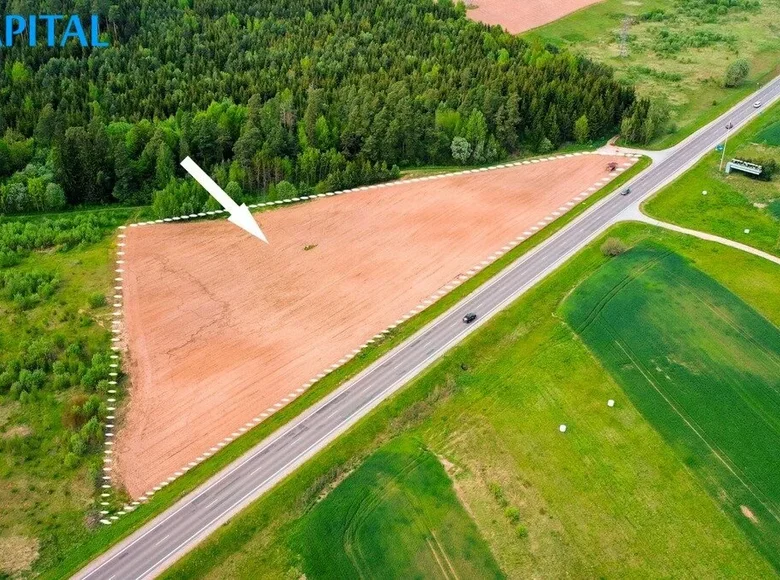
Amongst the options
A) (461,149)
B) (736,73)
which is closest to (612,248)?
(461,149)

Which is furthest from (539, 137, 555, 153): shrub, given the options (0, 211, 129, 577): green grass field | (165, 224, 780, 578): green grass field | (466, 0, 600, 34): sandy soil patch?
(0, 211, 129, 577): green grass field

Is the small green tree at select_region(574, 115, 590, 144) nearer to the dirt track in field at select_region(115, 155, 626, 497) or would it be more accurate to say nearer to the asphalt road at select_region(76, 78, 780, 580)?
the dirt track in field at select_region(115, 155, 626, 497)

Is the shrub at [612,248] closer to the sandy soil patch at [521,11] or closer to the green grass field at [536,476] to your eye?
the green grass field at [536,476]

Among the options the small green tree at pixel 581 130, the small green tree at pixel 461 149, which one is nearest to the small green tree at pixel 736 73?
the small green tree at pixel 581 130

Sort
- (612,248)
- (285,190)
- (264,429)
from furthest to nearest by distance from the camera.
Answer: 1. (285,190)
2. (612,248)
3. (264,429)

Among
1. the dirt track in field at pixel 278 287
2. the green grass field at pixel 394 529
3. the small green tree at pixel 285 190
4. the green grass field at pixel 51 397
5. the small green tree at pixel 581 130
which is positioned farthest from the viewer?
the small green tree at pixel 581 130

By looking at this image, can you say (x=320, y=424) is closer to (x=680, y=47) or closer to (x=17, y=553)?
(x=17, y=553)
